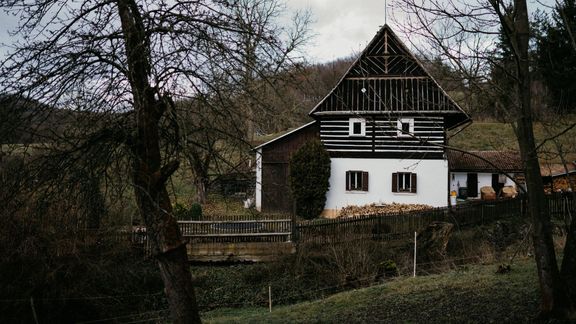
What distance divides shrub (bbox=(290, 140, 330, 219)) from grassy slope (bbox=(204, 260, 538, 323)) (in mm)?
13108

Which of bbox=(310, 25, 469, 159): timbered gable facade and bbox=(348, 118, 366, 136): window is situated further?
bbox=(348, 118, 366, 136): window

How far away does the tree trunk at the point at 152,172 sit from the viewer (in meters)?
6.21

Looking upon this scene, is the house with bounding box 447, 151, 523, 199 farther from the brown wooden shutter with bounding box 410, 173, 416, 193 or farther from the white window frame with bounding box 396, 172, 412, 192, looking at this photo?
the brown wooden shutter with bounding box 410, 173, 416, 193

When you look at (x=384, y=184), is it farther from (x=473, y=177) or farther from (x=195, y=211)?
(x=195, y=211)

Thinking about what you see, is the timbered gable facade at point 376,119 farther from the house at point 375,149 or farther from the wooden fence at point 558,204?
the wooden fence at point 558,204

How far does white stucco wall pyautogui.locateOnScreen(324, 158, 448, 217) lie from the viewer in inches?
1033

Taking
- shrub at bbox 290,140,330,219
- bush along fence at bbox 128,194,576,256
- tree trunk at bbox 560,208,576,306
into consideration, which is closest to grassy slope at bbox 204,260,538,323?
tree trunk at bbox 560,208,576,306

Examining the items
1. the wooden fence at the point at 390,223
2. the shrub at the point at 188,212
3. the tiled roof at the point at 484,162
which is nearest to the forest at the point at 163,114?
the wooden fence at the point at 390,223

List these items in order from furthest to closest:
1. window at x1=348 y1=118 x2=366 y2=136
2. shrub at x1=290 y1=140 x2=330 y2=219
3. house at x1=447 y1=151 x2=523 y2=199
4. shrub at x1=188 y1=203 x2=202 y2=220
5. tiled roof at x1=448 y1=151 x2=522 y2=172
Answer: house at x1=447 y1=151 x2=523 y2=199 < tiled roof at x1=448 y1=151 x2=522 y2=172 < window at x1=348 y1=118 x2=366 y2=136 < shrub at x1=290 y1=140 x2=330 y2=219 < shrub at x1=188 y1=203 x2=202 y2=220

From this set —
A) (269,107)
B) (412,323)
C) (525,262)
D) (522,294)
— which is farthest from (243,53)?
(525,262)

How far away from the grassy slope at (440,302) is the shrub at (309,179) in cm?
1311

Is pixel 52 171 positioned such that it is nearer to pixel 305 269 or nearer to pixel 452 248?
pixel 305 269

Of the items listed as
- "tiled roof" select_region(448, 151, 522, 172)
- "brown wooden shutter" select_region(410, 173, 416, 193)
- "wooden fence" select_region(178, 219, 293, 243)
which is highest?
"tiled roof" select_region(448, 151, 522, 172)

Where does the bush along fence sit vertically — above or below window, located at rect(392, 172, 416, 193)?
below
